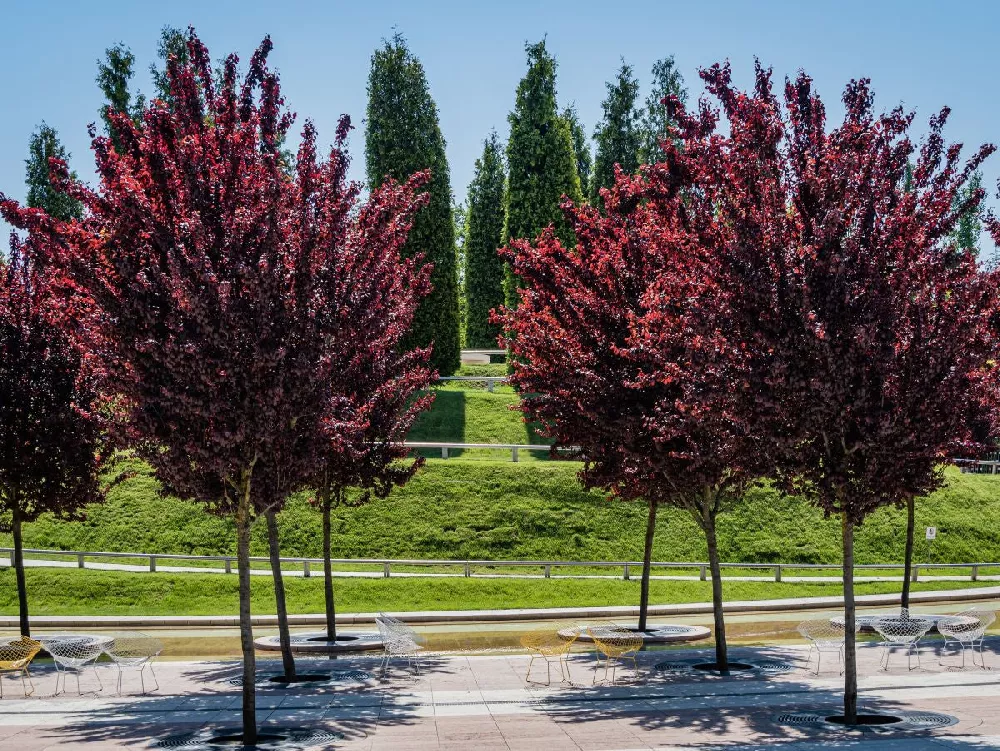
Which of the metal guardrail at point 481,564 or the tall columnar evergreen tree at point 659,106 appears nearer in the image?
the metal guardrail at point 481,564

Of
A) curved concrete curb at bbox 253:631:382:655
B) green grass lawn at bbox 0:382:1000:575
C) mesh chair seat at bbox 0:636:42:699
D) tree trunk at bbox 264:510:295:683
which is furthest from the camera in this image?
green grass lawn at bbox 0:382:1000:575

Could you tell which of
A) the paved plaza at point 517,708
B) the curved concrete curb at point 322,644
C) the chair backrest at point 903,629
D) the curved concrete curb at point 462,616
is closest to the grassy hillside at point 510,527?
the curved concrete curb at point 462,616

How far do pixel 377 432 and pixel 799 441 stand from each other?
31.8 feet

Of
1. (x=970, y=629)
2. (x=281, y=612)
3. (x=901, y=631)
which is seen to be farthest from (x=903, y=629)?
(x=281, y=612)

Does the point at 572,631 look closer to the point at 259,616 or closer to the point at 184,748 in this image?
the point at 259,616

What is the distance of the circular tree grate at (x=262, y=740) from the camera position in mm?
12500

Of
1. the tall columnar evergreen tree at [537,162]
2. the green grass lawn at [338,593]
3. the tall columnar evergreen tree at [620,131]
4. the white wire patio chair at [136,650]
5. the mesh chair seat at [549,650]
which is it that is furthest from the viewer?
the tall columnar evergreen tree at [620,131]

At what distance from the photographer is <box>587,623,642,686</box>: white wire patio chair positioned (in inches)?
653

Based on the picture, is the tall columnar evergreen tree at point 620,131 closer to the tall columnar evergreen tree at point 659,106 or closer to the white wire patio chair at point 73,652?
the tall columnar evergreen tree at point 659,106

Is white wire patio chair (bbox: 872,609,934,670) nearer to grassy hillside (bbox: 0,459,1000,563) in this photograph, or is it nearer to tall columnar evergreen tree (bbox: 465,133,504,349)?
grassy hillside (bbox: 0,459,1000,563)

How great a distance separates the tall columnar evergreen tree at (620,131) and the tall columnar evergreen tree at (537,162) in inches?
598

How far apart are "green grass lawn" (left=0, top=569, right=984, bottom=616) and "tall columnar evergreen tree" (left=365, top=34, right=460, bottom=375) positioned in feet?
68.8

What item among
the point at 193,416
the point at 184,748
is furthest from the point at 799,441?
the point at 184,748

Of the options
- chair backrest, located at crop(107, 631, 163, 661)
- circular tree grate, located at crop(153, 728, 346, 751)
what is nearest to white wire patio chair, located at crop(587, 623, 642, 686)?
circular tree grate, located at crop(153, 728, 346, 751)
